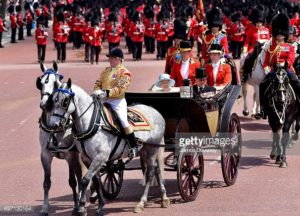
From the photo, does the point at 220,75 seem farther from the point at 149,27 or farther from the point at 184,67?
the point at 149,27

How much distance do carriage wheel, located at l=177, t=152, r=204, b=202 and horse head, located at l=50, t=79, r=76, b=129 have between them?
1.74m

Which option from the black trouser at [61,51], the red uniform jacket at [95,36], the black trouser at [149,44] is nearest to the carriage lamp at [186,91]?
the red uniform jacket at [95,36]

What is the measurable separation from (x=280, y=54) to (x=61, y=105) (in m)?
5.93

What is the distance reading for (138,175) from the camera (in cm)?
1475

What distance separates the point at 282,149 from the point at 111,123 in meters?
4.34

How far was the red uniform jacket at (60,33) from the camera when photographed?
3631cm

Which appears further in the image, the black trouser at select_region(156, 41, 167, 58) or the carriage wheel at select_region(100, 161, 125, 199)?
the black trouser at select_region(156, 41, 167, 58)

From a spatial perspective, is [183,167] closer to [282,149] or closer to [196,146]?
[196,146]

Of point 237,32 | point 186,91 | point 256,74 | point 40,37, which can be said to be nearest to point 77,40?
point 40,37

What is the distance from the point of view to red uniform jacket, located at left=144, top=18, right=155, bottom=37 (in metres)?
40.1

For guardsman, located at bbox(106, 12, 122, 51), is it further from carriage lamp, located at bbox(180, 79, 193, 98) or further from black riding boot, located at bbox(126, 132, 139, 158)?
black riding boot, located at bbox(126, 132, 139, 158)

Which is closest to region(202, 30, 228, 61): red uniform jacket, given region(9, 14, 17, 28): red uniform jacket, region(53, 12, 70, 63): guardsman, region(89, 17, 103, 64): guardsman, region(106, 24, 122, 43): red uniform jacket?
region(89, 17, 103, 64): guardsman

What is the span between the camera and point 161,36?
38375mm

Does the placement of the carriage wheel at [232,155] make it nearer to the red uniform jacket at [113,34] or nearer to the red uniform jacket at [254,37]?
the red uniform jacket at [254,37]
